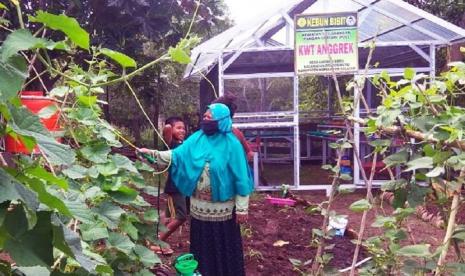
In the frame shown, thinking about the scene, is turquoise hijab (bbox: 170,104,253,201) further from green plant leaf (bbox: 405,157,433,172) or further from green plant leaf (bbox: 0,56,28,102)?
green plant leaf (bbox: 0,56,28,102)

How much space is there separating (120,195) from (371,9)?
6.04 metres

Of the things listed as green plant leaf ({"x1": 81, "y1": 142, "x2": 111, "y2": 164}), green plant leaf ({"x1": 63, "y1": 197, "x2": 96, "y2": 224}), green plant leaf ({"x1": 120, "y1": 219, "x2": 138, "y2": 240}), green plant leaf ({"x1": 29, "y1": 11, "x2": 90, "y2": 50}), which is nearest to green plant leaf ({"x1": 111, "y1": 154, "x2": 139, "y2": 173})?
green plant leaf ({"x1": 81, "y1": 142, "x2": 111, "y2": 164})

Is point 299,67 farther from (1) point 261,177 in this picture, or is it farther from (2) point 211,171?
(2) point 211,171

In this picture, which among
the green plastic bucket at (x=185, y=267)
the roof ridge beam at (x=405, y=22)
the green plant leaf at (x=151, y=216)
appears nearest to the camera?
the green plant leaf at (x=151, y=216)

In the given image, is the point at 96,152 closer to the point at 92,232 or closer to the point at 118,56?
the point at 92,232

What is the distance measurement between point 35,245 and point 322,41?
684 cm

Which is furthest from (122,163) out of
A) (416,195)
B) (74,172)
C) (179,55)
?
(179,55)

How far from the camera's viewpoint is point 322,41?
7223mm

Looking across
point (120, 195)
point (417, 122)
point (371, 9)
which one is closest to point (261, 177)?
point (371, 9)

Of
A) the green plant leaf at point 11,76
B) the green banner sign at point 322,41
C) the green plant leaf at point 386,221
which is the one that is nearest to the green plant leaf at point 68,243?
the green plant leaf at point 11,76

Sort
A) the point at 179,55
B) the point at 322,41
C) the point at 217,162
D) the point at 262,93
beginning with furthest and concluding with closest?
the point at 262,93
the point at 322,41
the point at 217,162
the point at 179,55

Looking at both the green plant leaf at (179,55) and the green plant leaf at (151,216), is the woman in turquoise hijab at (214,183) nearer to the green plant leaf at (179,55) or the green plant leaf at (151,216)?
the green plant leaf at (151,216)

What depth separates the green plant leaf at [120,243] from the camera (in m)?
2.10

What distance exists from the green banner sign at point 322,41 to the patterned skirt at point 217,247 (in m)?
3.85
